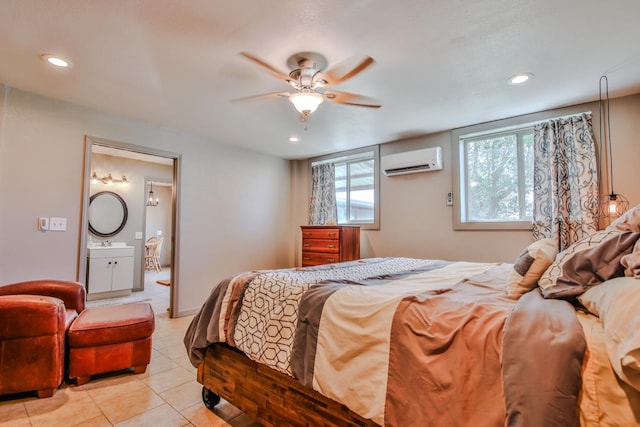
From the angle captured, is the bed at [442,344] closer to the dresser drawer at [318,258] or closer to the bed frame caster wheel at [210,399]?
the bed frame caster wheel at [210,399]

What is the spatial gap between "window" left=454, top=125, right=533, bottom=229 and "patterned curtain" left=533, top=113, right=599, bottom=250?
17 cm

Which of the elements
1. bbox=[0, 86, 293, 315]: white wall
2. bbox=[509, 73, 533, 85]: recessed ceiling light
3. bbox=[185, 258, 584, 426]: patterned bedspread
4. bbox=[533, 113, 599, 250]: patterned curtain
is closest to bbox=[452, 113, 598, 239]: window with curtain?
bbox=[533, 113, 599, 250]: patterned curtain

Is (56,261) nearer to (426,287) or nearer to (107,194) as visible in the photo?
(107,194)

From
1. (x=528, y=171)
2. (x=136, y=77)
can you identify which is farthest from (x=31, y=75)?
(x=528, y=171)

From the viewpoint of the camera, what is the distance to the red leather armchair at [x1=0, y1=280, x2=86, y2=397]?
200cm

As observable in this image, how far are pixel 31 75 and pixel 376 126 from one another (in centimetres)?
334

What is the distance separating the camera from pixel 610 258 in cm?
110

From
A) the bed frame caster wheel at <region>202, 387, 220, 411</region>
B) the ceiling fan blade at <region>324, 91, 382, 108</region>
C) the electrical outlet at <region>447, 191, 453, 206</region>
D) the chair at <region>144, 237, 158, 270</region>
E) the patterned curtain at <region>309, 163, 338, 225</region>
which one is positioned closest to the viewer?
the bed frame caster wheel at <region>202, 387, 220, 411</region>

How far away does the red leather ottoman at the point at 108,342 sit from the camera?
224cm

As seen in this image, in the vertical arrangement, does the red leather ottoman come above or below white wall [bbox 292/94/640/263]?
below

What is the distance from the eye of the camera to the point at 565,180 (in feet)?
10.3

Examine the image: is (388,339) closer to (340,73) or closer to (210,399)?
(210,399)

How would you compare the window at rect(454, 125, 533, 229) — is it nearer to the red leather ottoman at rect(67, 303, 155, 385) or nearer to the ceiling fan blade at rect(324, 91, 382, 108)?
the ceiling fan blade at rect(324, 91, 382, 108)

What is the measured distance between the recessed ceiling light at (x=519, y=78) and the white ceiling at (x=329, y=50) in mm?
56
